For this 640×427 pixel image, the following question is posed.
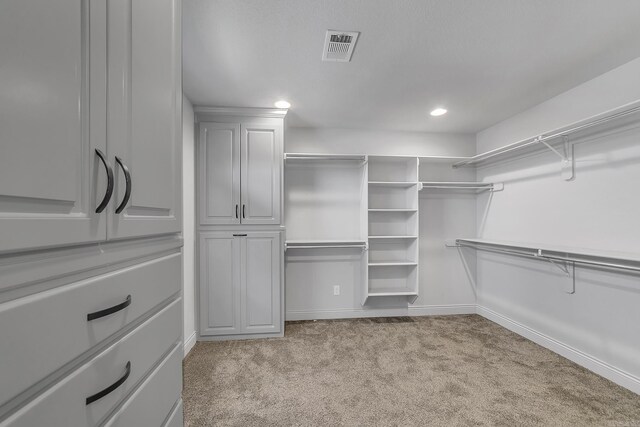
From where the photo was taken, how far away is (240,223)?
275cm

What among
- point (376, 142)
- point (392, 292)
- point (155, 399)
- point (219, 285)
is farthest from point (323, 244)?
point (155, 399)

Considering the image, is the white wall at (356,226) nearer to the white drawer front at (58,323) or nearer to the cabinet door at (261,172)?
the cabinet door at (261,172)

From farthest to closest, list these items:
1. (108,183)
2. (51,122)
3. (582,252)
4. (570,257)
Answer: (570,257)
(582,252)
(108,183)
(51,122)

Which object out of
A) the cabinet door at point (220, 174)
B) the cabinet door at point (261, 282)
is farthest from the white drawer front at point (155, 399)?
the cabinet door at point (220, 174)

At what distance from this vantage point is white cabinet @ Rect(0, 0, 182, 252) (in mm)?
395

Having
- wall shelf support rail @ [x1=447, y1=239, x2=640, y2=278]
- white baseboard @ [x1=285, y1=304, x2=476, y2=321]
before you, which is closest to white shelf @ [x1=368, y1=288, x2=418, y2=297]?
white baseboard @ [x1=285, y1=304, x2=476, y2=321]

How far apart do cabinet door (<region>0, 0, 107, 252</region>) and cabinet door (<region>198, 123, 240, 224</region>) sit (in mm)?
2209

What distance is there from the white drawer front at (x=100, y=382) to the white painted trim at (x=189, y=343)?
1.87 meters

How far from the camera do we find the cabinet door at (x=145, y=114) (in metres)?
0.62

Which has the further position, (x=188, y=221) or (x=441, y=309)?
(x=441, y=309)

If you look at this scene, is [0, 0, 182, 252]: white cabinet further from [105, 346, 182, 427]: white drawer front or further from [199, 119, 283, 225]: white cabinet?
[199, 119, 283, 225]: white cabinet

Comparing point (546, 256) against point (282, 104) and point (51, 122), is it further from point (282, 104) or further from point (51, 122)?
point (51, 122)

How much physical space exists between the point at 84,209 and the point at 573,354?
3552 mm

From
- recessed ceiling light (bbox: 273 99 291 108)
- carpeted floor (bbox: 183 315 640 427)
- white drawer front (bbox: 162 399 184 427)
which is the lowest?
carpeted floor (bbox: 183 315 640 427)
